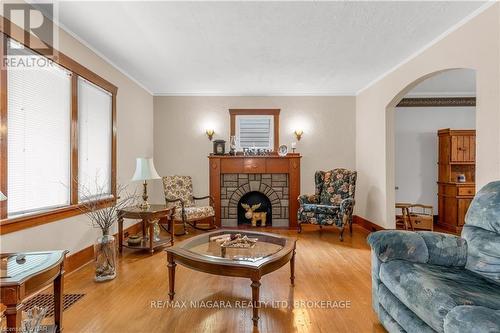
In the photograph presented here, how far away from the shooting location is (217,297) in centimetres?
239

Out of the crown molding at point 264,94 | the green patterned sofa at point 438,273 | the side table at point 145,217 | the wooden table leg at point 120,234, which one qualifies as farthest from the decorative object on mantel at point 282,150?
the green patterned sofa at point 438,273

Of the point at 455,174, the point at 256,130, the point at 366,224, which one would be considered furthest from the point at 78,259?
the point at 455,174

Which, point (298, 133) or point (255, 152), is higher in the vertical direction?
point (298, 133)

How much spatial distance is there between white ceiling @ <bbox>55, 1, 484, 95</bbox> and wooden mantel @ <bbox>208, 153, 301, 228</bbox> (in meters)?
1.45

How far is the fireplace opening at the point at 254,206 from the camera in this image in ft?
17.1

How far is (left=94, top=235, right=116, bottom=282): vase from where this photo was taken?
8.93 feet

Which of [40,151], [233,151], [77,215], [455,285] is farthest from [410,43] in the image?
[77,215]

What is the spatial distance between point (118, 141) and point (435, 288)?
4000mm

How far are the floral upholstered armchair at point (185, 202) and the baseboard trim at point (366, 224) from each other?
9.19 feet

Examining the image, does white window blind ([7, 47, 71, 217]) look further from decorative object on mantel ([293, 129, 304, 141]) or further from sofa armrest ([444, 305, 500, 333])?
decorative object on mantel ([293, 129, 304, 141])

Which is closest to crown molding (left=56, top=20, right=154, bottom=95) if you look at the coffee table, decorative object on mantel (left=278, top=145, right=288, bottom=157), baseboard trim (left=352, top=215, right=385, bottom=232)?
the coffee table

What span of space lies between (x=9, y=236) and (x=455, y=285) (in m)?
3.15

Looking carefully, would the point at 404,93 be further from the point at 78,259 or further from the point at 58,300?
the point at 78,259

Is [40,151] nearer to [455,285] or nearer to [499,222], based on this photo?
[455,285]
